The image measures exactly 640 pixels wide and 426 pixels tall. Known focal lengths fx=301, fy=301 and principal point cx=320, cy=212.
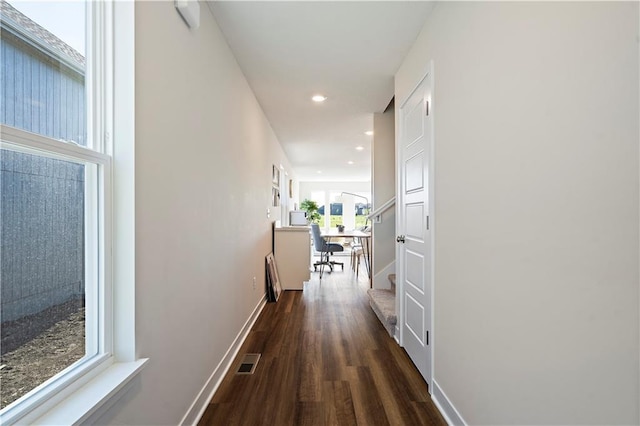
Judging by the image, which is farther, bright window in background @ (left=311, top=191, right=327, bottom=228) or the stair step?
bright window in background @ (left=311, top=191, right=327, bottom=228)

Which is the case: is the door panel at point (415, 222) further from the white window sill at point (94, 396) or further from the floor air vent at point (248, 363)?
the white window sill at point (94, 396)

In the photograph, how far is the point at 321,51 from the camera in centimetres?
238

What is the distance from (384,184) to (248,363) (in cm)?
258

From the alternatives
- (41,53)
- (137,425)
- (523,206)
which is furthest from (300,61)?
(137,425)

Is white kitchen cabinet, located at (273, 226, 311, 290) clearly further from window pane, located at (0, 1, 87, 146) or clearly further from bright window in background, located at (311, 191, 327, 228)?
bright window in background, located at (311, 191, 327, 228)

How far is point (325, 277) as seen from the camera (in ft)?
18.3

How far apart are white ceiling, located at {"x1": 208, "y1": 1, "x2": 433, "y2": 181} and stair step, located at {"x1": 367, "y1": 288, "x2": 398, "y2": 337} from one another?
224 centimetres

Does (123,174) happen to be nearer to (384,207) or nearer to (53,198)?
(53,198)

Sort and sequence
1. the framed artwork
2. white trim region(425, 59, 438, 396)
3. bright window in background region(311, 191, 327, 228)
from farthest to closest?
1. bright window in background region(311, 191, 327, 228)
2. the framed artwork
3. white trim region(425, 59, 438, 396)

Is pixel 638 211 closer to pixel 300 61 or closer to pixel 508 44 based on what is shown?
pixel 508 44

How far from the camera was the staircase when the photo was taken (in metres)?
2.79

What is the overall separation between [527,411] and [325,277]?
4600mm

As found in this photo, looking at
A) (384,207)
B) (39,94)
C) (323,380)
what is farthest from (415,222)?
(39,94)

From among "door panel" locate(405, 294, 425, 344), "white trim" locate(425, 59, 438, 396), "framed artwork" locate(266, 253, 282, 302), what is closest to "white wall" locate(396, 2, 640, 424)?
"white trim" locate(425, 59, 438, 396)
